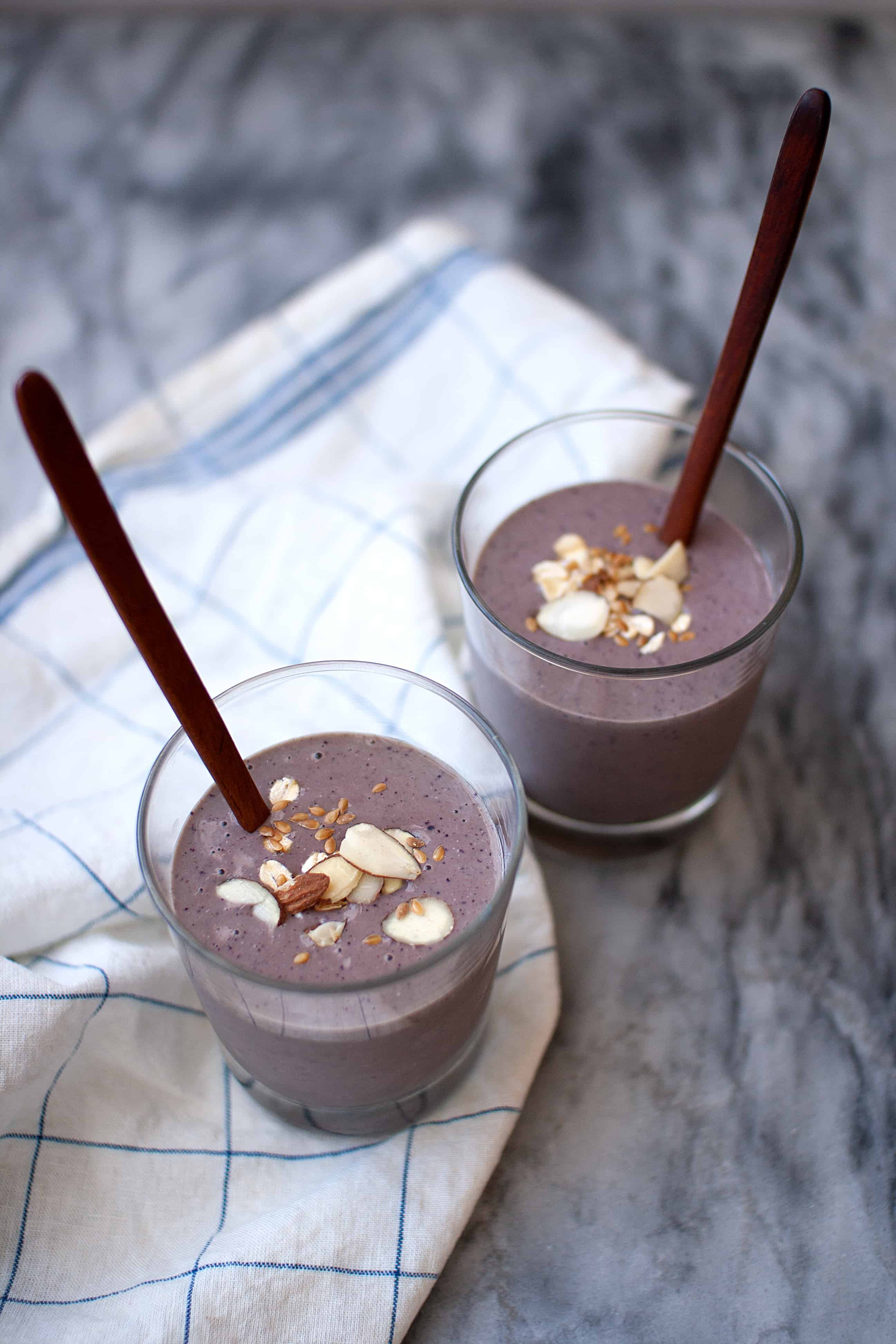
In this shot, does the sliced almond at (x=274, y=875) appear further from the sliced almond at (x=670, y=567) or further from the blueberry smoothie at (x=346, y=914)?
the sliced almond at (x=670, y=567)

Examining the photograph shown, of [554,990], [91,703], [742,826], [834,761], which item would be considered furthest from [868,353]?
[91,703]

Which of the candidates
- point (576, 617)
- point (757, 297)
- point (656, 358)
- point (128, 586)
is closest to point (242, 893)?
point (128, 586)

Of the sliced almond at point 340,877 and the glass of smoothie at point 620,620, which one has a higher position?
the sliced almond at point 340,877

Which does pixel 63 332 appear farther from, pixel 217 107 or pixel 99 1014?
pixel 99 1014

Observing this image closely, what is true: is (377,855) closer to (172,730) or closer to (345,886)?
(345,886)

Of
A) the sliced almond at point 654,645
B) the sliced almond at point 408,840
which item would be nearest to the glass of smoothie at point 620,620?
the sliced almond at point 654,645

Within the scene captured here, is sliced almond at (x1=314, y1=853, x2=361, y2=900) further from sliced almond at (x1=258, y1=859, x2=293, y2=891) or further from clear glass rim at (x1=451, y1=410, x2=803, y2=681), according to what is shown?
clear glass rim at (x1=451, y1=410, x2=803, y2=681)
